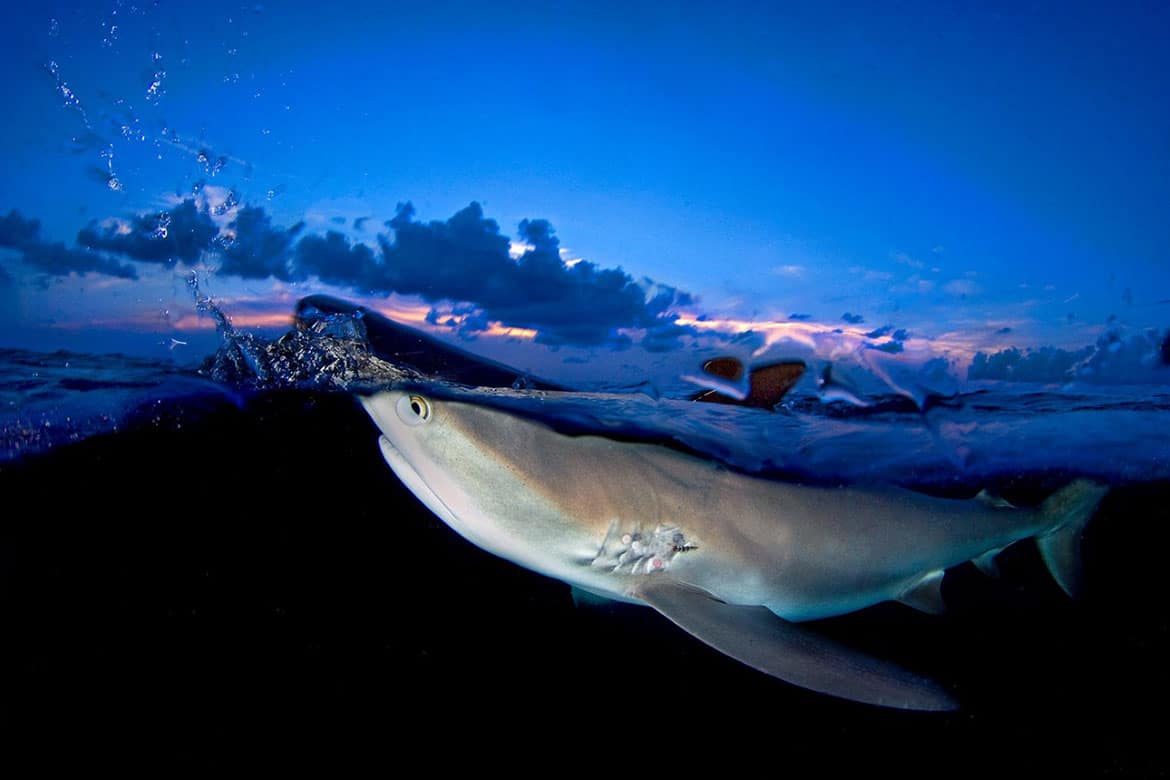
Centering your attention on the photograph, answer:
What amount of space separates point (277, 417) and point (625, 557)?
23.3ft

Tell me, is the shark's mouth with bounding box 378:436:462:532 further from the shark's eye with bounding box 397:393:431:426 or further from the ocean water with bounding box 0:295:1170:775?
the ocean water with bounding box 0:295:1170:775

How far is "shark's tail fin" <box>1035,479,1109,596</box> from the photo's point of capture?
4.50 meters

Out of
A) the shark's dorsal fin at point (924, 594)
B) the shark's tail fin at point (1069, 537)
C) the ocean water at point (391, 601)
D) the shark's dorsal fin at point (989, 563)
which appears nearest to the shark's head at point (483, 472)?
the ocean water at point (391, 601)

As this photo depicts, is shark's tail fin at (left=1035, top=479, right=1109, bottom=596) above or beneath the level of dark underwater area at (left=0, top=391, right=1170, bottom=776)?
above

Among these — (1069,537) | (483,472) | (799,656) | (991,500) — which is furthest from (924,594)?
(483,472)

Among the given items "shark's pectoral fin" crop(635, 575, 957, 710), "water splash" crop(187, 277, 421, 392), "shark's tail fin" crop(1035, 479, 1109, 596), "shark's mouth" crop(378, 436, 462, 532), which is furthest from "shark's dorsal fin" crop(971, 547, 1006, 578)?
"water splash" crop(187, 277, 421, 392)

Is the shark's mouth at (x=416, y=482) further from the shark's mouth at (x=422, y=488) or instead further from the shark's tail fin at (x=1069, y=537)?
the shark's tail fin at (x=1069, y=537)

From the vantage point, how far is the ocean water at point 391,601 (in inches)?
185

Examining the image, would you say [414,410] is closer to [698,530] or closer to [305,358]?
[698,530]

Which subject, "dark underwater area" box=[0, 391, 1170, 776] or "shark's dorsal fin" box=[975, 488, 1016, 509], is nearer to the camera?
"shark's dorsal fin" box=[975, 488, 1016, 509]

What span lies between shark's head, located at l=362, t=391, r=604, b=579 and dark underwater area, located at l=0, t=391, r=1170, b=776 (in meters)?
1.40

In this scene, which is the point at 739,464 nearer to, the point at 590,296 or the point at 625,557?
the point at 590,296

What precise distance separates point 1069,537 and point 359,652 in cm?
796

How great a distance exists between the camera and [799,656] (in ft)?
6.53
